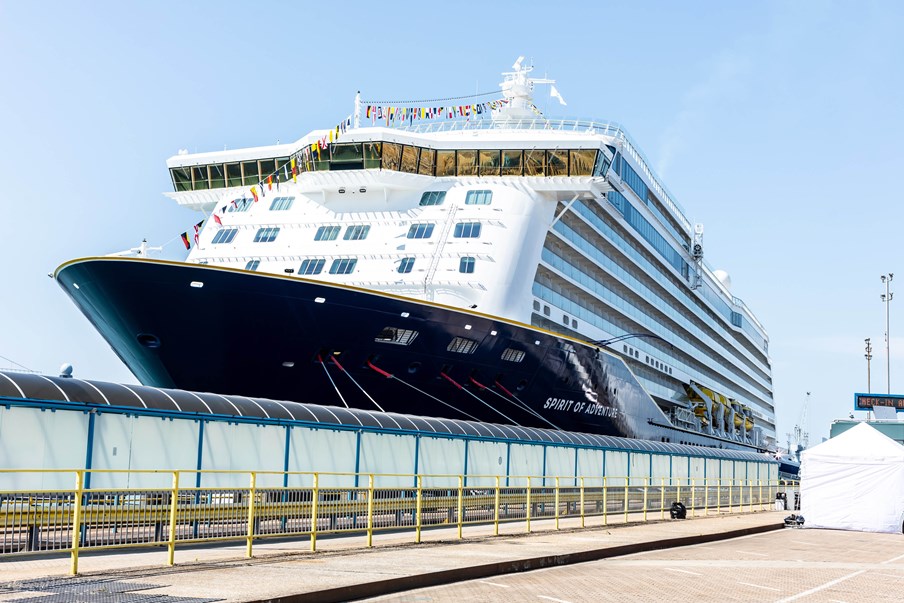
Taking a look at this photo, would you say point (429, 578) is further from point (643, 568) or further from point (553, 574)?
point (643, 568)

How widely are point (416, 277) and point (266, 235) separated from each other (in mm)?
5926

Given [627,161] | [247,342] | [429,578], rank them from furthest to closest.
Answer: [627,161], [247,342], [429,578]

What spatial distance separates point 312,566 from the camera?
1294cm

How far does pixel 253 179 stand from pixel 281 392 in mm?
12164

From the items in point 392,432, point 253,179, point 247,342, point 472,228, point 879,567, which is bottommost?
point 879,567

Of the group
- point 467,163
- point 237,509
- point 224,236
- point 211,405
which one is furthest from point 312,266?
point 237,509

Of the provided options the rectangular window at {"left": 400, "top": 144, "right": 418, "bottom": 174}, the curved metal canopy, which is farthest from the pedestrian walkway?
the rectangular window at {"left": 400, "top": 144, "right": 418, "bottom": 174}

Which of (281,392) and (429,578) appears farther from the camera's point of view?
(281,392)

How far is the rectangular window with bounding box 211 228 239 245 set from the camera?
35.3 meters

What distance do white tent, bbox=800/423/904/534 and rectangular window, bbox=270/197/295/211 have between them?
Answer: 58.6 ft

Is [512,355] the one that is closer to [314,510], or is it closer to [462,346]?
[462,346]

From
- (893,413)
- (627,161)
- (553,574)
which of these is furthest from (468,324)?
(893,413)

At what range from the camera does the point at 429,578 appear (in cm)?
1239

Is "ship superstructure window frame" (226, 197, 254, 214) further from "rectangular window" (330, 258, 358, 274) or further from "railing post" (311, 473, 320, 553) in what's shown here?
"railing post" (311, 473, 320, 553)
